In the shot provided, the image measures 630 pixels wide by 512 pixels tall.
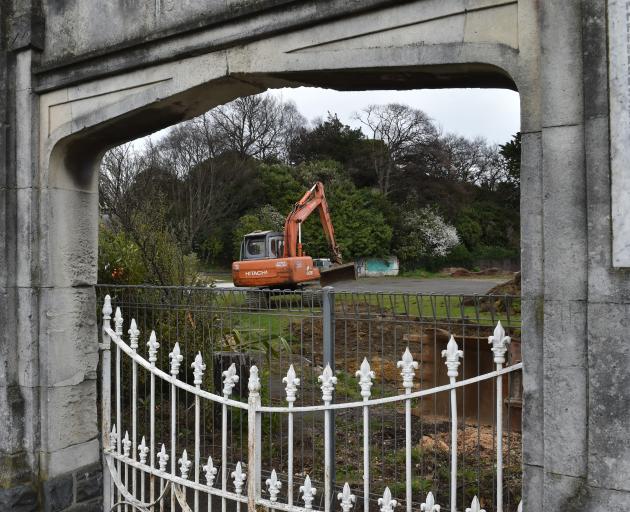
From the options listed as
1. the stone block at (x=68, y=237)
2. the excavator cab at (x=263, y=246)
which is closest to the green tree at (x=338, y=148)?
the excavator cab at (x=263, y=246)

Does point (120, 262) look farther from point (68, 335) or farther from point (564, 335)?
point (564, 335)

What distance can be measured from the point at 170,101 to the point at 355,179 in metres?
34.1

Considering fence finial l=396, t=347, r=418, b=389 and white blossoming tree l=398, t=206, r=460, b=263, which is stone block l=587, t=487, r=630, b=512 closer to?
fence finial l=396, t=347, r=418, b=389

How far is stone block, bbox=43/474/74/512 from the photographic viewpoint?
406cm

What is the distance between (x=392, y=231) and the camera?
111ft

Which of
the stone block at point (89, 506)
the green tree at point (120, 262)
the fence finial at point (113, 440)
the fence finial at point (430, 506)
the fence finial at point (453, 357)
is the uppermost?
the green tree at point (120, 262)

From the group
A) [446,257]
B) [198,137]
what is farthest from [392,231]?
[198,137]

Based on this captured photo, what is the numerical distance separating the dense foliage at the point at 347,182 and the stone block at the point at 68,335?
60.5ft

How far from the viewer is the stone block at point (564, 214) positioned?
238 cm

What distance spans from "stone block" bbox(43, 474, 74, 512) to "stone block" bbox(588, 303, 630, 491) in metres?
3.31

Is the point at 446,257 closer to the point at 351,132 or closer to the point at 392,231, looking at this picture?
the point at 392,231

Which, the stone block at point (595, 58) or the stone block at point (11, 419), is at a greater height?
the stone block at point (595, 58)

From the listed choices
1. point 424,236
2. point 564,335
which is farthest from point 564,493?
point 424,236

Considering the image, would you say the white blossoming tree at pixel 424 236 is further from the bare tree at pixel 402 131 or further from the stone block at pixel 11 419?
the stone block at pixel 11 419
